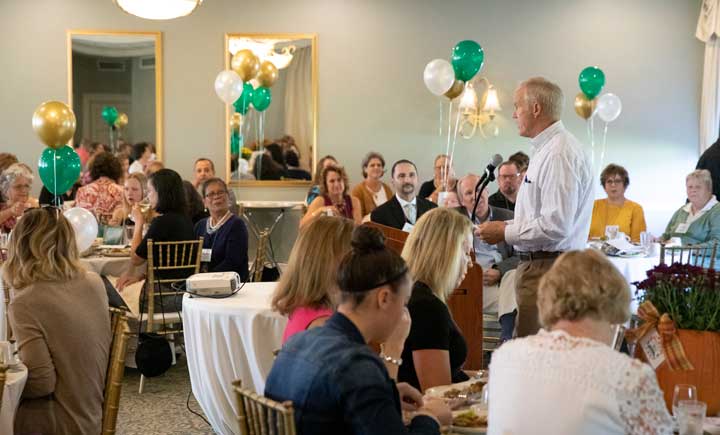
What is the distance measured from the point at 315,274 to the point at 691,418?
117 centimetres

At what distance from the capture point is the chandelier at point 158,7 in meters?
5.73

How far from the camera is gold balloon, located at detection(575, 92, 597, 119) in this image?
9469 millimetres

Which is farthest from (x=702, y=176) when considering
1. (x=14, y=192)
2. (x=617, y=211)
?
(x=14, y=192)

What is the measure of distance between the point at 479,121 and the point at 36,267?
7.15 meters

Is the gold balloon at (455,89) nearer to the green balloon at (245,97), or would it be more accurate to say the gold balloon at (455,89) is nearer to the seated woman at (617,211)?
the seated woman at (617,211)

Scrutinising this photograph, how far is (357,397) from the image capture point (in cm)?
192

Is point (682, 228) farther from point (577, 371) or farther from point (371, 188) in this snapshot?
point (577, 371)

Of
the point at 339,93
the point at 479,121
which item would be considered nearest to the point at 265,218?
the point at 339,93

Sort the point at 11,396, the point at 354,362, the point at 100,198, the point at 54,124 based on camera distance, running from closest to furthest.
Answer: the point at 354,362 → the point at 11,396 → the point at 54,124 → the point at 100,198

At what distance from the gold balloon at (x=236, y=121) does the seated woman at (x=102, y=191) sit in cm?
235

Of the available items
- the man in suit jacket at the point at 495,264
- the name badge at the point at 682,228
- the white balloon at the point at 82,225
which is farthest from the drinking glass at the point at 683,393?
the name badge at the point at 682,228

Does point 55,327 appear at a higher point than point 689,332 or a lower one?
lower

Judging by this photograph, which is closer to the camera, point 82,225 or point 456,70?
point 82,225

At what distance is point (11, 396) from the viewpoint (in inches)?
110
